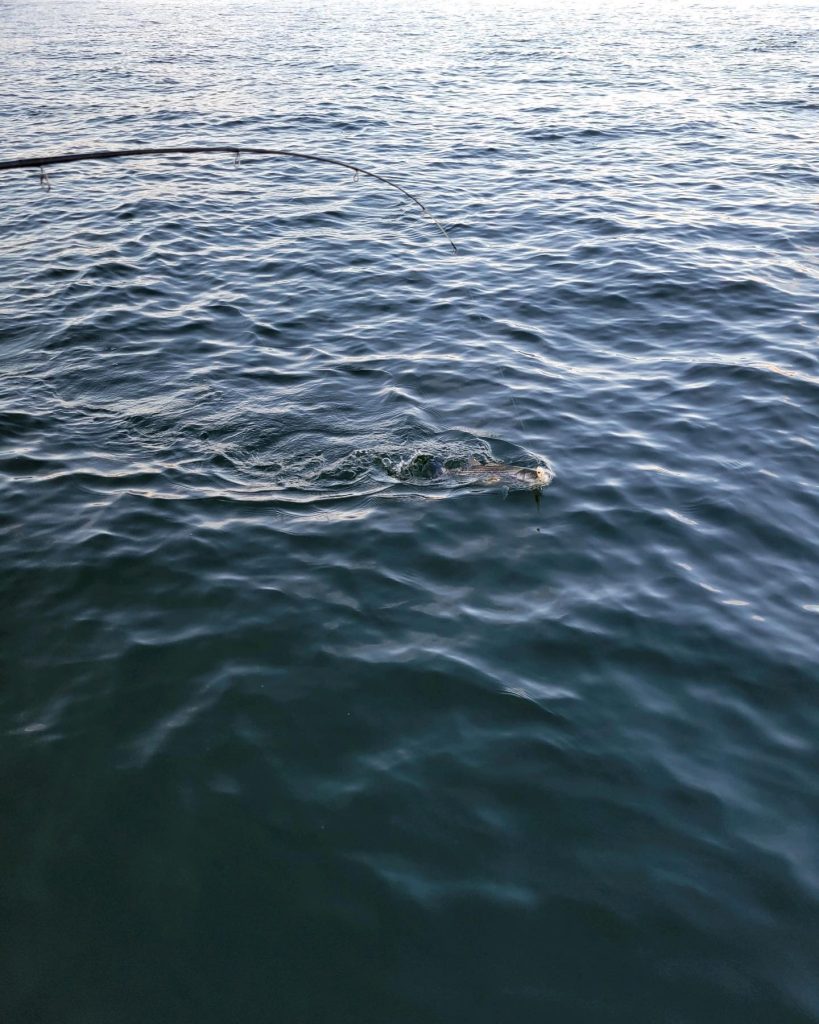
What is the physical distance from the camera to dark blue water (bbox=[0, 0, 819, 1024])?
4477 millimetres

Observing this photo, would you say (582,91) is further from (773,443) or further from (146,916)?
(146,916)

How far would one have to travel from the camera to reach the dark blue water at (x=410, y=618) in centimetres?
448

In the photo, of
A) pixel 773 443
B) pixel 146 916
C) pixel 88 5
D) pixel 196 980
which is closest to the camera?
pixel 196 980

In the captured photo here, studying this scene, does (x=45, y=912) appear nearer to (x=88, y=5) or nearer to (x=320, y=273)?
(x=320, y=273)

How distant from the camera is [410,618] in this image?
6680 mm

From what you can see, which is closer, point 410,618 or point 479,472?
point 410,618

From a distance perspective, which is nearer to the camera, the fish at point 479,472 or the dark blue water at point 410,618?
the dark blue water at point 410,618

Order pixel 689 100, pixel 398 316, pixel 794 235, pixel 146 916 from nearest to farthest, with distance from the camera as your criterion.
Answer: pixel 146 916, pixel 398 316, pixel 794 235, pixel 689 100

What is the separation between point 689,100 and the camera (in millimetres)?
24578

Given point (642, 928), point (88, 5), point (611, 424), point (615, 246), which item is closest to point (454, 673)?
point (642, 928)

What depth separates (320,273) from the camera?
13688 mm

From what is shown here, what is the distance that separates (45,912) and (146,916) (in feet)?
1.68

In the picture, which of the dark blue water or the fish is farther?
the fish

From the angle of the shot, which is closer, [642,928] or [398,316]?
[642,928]
